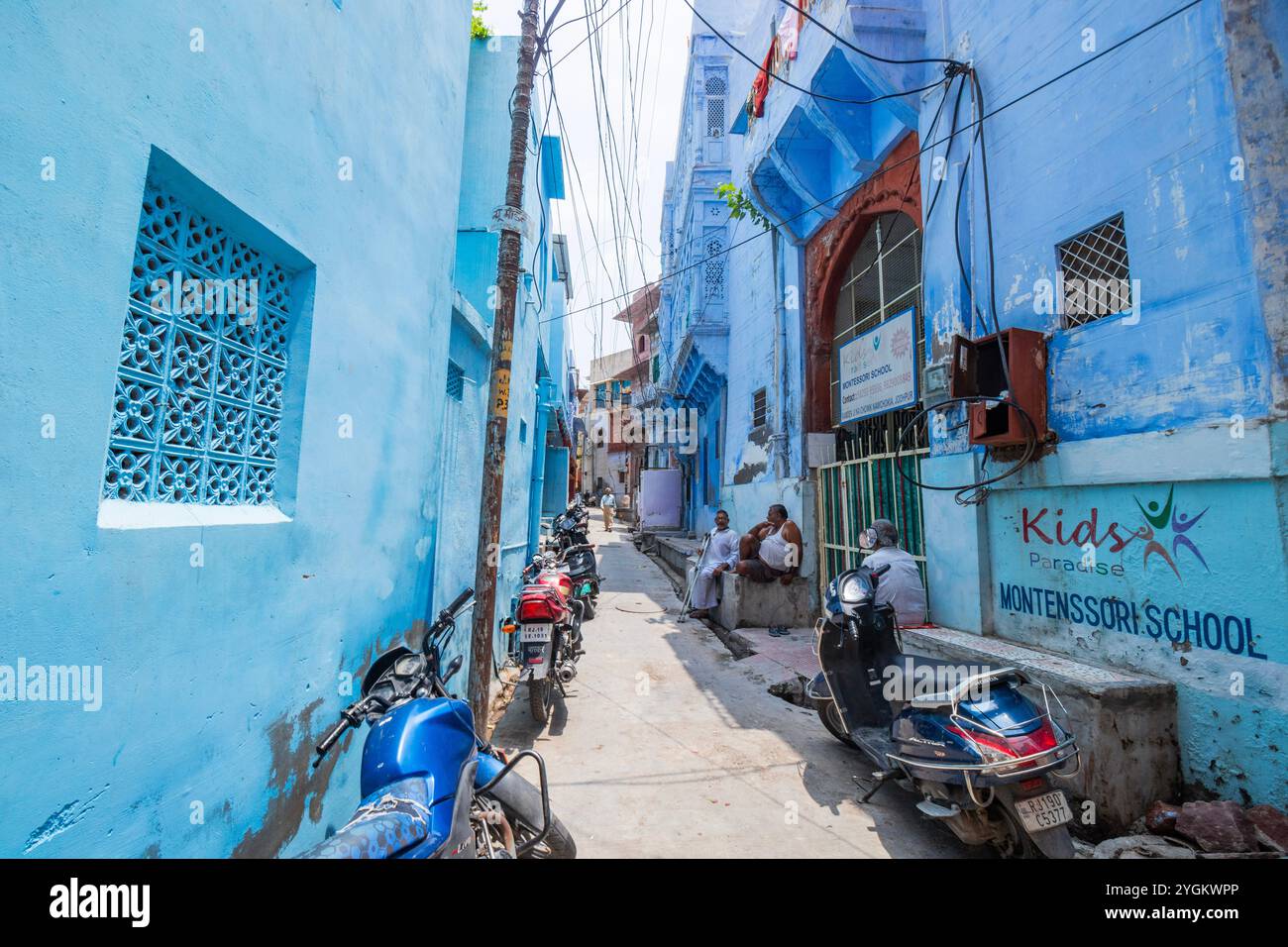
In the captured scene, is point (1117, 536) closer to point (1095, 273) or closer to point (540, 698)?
point (1095, 273)

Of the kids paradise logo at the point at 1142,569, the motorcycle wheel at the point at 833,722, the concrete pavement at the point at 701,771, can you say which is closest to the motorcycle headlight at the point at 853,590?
the motorcycle wheel at the point at 833,722

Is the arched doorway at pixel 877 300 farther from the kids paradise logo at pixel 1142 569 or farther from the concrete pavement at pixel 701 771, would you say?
the concrete pavement at pixel 701 771

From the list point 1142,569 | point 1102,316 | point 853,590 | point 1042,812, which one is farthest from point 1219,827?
point 1102,316

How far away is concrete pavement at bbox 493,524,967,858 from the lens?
10.3 ft

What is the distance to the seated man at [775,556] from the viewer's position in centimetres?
776

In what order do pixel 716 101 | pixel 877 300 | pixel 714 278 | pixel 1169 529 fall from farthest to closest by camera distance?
1. pixel 716 101
2. pixel 714 278
3. pixel 877 300
4. pixel 1169 529

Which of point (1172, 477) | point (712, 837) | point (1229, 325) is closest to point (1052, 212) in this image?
point (1229, 325)

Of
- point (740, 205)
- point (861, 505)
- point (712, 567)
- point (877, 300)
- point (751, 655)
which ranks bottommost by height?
point (751, 655)

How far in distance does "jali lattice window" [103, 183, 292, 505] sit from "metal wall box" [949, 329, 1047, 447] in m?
4.35

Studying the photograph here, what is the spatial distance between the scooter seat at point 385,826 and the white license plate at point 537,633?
2.74m

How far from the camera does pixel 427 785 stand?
1.88 metres

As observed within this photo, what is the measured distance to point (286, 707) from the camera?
7.75ft

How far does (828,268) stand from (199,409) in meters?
7.76
